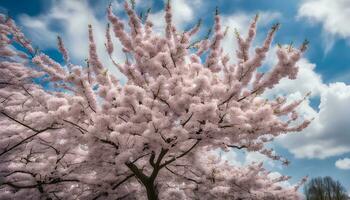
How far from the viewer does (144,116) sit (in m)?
6.86

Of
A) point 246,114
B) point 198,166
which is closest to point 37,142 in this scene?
point 198,166

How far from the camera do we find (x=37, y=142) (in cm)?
855

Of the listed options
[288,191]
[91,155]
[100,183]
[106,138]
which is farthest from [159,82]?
[288,191]

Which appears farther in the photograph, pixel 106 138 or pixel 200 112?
pixel 106 138

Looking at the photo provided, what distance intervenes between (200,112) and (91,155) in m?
3.38

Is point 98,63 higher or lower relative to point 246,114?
higher

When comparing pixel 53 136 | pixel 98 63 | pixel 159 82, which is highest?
pixel 98 63

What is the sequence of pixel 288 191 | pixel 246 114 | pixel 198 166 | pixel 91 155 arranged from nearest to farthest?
pixel 246 114, pixel 91 155, pixel 198 166, pixel 288 191

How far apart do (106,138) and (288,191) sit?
996 centimetres

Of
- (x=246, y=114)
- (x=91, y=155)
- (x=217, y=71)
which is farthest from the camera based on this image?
(x=217, y=71)

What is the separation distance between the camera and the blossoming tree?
663 centimetres

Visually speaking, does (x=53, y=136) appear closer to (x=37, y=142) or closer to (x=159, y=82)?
(x=37, y=142)

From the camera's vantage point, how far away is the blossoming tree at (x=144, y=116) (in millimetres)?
6629

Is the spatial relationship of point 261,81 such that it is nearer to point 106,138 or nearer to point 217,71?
point 217,71
